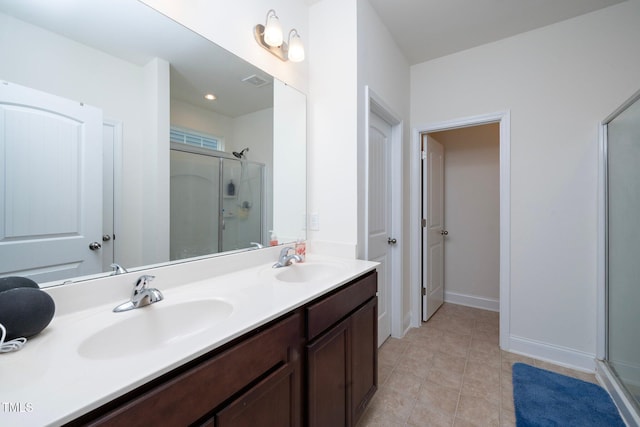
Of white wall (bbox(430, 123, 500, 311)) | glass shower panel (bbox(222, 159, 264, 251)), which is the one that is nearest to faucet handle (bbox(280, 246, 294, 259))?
glass shower panel (bbox(222, 159, 264, 251))

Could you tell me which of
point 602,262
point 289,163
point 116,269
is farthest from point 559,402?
point 116,269

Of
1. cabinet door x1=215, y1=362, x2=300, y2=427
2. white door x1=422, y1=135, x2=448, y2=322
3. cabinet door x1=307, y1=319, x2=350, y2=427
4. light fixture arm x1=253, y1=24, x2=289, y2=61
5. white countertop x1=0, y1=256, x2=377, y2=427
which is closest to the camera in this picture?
white countertop x1=0, y1=256, x2=377, y2=427

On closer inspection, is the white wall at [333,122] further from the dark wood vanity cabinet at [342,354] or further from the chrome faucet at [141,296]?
the chrome faucet at [141,296]

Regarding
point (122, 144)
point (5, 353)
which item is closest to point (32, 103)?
point (122, 144)

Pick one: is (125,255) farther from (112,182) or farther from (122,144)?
(122,144)

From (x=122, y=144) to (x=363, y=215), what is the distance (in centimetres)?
137

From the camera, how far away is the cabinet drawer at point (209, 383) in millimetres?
506

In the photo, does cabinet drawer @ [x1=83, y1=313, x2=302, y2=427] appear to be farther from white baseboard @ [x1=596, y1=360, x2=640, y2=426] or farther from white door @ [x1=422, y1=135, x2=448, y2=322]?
white door @ [x1=422, y1=135, x2=448, y2=322]

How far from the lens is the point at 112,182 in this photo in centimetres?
97

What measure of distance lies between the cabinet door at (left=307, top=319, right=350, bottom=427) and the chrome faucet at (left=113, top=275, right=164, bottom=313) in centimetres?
58

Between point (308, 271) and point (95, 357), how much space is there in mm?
1006

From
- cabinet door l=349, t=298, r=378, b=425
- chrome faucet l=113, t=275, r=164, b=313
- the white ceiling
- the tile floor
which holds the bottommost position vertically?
the tile floor

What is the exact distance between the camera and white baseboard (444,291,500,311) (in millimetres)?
2955

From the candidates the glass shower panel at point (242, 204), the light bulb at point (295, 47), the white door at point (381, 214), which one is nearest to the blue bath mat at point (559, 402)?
the white door at point (381, 214)
